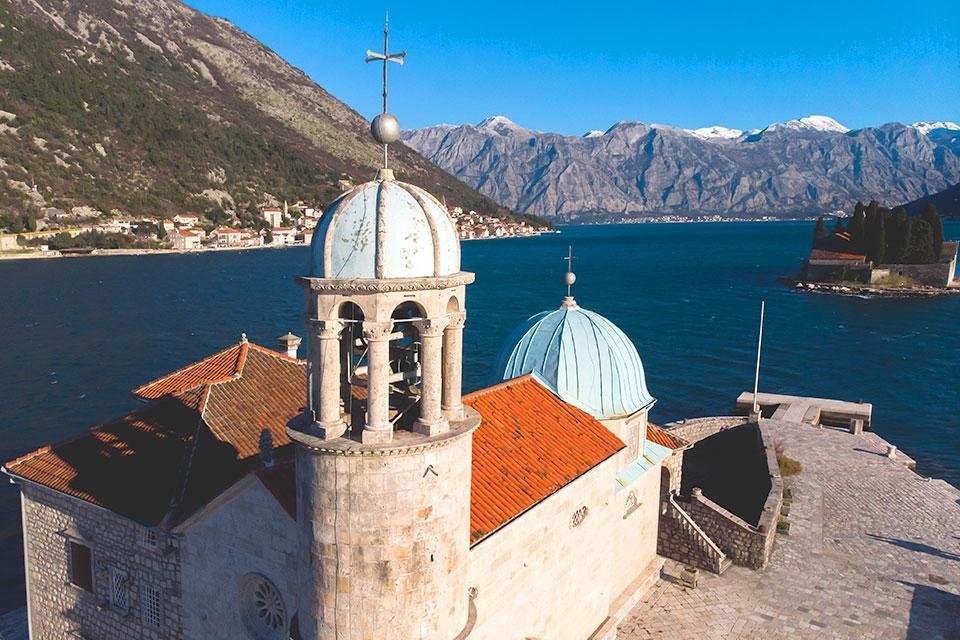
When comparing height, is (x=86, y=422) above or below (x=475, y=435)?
below

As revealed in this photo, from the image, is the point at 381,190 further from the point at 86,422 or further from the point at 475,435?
the point at 86,422

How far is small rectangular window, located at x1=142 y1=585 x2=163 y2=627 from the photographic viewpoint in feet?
47.6

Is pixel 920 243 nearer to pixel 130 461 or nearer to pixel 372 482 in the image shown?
pixel 130 461

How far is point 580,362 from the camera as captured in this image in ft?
59.3

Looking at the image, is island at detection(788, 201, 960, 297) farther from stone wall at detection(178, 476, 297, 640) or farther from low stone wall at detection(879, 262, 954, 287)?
stone wall at detection(178, 476, 297, 640)

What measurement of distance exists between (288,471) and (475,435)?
12.7 feet

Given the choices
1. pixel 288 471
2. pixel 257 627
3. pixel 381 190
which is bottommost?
pixel 257 627

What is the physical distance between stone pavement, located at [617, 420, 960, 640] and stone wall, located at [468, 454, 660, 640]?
197 centimetres

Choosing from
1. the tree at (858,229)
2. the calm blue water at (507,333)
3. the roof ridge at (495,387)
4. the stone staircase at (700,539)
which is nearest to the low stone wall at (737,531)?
the stone staircase at (700,539)

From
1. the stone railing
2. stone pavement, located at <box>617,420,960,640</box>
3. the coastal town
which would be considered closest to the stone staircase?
the stone railing

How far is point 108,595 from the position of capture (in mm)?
15586

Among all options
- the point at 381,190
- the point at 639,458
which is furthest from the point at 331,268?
the point at 639,458

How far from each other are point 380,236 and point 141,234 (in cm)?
15377

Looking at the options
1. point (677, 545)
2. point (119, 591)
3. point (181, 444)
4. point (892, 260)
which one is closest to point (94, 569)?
point (119, 591)
